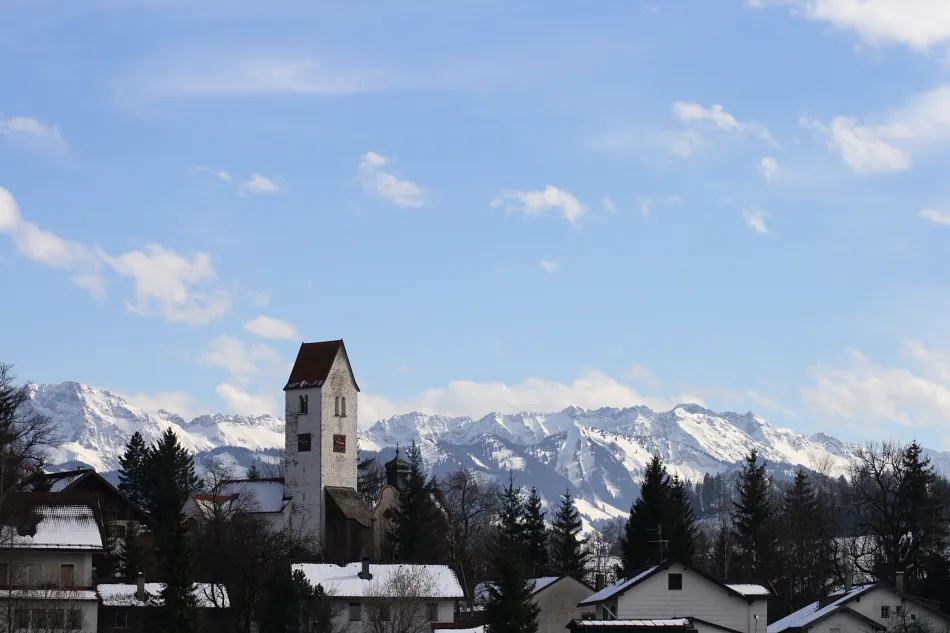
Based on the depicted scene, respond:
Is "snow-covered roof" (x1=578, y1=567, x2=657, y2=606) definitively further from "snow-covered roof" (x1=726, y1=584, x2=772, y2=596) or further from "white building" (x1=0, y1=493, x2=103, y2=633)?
"white building" (x1=0, y1=493, x2=103, y2=633)

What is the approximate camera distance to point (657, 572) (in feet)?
236

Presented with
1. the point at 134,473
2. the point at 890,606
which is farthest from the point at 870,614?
the point at 134,473

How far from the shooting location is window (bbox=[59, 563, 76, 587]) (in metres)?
74.7

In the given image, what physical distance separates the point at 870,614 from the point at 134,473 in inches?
2856

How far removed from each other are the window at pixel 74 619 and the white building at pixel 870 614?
34834 millimetres

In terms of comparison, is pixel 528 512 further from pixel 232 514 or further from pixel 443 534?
pixel 232 514

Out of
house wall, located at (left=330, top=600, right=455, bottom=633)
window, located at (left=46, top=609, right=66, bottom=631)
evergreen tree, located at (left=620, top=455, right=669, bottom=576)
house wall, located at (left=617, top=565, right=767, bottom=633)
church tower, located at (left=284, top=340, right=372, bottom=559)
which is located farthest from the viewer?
church tower, located at (left=284, top=340, right=372, bottom=559)

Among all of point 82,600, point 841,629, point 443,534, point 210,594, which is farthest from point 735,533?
point 82,600

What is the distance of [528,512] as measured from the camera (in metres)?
114

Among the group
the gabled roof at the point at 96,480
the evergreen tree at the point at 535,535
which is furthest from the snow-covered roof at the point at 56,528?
the evergreen tree at the point at 535,535

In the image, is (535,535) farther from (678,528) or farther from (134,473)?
(134,473)

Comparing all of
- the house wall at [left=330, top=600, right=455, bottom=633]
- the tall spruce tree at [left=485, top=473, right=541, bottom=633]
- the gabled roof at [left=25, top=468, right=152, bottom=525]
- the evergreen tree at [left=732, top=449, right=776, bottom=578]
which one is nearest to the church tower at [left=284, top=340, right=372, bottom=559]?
the gabled roof at [left=25, top=468, right=152, bottom=525]

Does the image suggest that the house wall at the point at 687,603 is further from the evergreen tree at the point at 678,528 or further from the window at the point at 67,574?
the window at the point at 67,574

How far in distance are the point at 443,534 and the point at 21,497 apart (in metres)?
42.2
